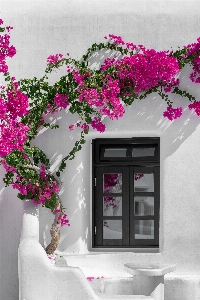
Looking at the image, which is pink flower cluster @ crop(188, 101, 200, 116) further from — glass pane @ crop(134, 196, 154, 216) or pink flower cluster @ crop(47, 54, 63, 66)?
pink flower cluster @ crop(47, 54, 63, 66)

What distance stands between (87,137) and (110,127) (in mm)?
412

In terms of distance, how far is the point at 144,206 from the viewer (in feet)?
36.0

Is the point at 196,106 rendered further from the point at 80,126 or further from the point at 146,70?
the point at 80,126

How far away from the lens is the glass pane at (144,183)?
1091 cm

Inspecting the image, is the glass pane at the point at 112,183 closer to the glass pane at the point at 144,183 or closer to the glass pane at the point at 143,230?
the glass pane at the point at 144,183

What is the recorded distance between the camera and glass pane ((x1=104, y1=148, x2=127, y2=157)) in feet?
35.7

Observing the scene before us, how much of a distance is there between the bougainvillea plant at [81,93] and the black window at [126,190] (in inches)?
21.8

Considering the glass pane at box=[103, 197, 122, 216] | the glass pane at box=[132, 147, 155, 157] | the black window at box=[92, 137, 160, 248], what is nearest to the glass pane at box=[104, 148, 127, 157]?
the black window at box=[92, 137, 160, 248]

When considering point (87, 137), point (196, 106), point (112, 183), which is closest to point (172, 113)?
point (196, 106)

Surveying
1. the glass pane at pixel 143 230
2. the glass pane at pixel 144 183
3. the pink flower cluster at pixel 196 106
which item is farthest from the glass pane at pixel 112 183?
the pink flower cluster at pixel 196 106

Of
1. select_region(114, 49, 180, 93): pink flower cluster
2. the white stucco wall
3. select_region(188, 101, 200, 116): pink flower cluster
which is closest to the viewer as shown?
select_region(114, 49, 180, 93): pink flower cluster

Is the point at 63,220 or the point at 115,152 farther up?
the point at 115,152

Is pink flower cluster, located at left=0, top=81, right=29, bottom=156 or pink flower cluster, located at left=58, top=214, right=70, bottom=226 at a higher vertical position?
pink flower cluster, located at left=0, top=81, right=29, bottom=156

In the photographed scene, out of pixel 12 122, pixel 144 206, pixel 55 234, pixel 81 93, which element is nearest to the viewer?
pixel 12 122
